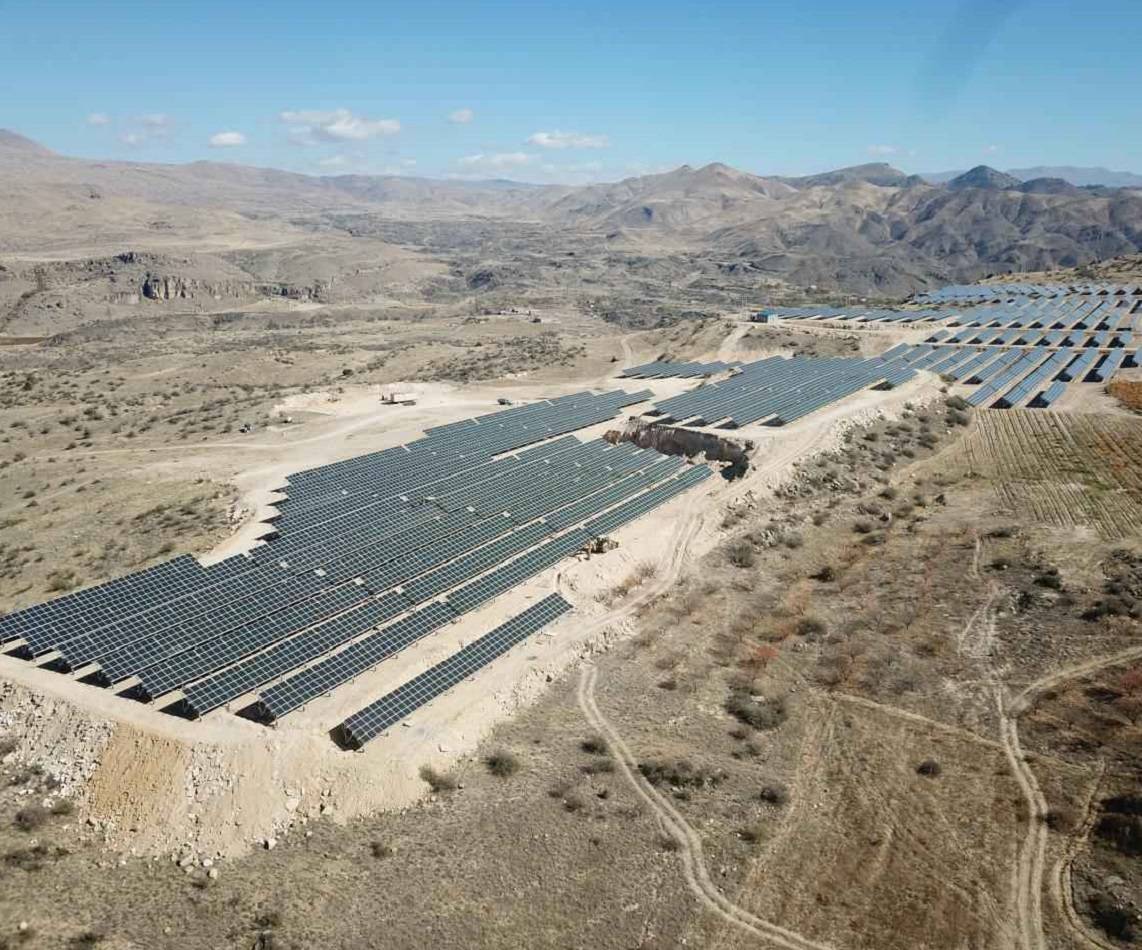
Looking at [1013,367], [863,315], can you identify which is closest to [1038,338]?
[1013,367]

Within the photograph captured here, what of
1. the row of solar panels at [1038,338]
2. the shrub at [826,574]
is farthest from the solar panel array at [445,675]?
the row of solar panels at [1038,338]

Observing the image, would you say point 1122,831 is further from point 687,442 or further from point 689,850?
point 687,442

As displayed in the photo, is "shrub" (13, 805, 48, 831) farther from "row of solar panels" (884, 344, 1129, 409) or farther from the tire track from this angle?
"row of solar panels" (884, 344, 1129, 409)

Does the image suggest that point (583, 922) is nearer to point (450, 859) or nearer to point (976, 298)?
point (450, 859)

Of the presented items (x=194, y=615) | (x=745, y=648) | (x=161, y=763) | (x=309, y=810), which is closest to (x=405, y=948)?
(x=309, y=810)

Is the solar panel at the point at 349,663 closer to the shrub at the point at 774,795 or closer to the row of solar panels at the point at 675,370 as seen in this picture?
the shrub at the point at 774,795
